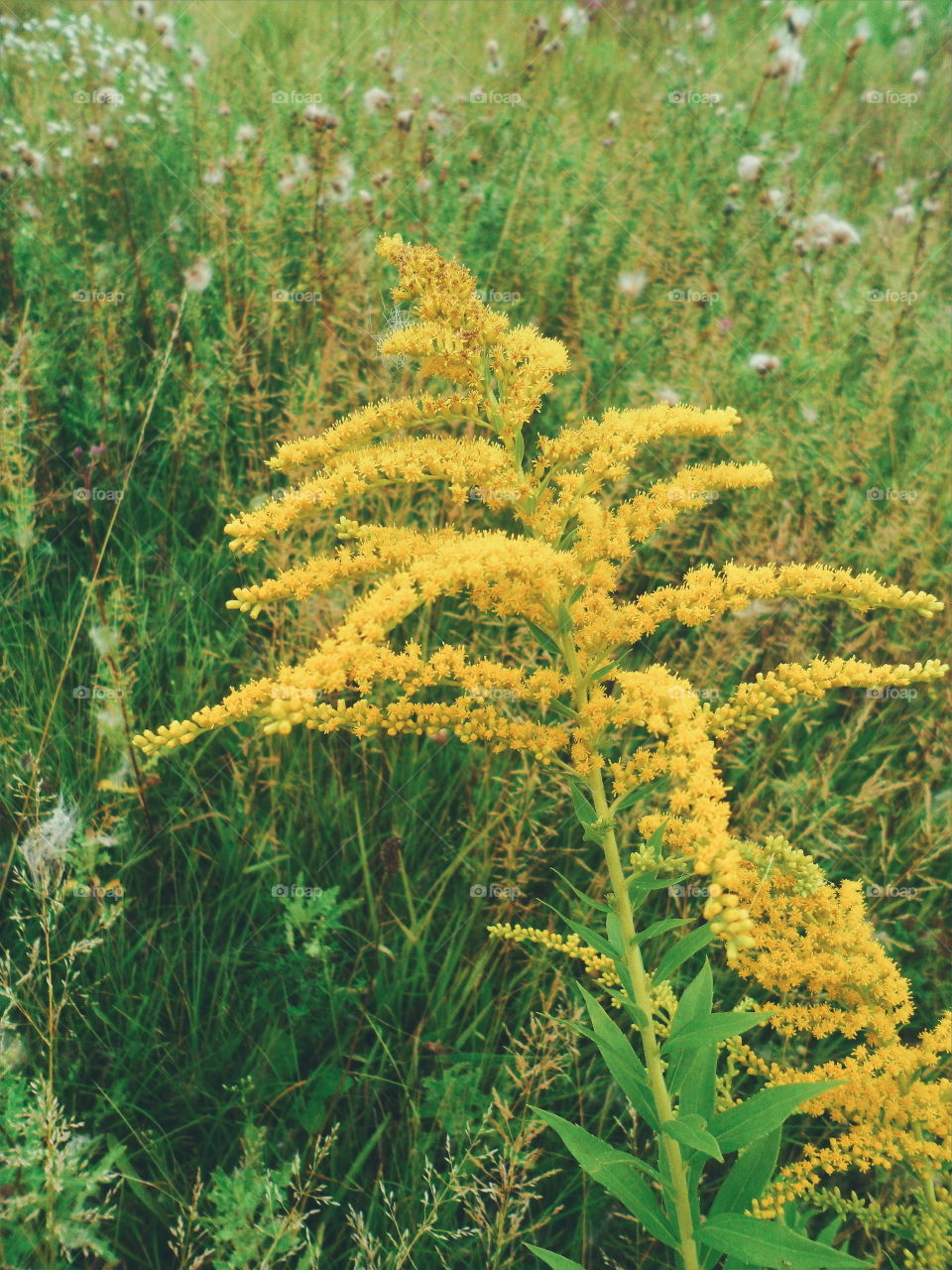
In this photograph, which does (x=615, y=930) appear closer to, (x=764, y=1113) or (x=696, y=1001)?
(x=696, y=1001)

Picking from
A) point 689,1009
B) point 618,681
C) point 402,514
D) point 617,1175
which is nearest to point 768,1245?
point 617,1175

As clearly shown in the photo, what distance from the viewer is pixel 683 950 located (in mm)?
1797

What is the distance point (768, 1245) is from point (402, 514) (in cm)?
259

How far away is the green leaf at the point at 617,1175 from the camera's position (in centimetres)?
177

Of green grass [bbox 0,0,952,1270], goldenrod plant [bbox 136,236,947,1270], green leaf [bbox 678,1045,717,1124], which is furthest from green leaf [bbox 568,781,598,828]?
green grass [bbox 0,0,952,1270]

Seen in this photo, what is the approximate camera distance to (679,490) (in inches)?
84.9

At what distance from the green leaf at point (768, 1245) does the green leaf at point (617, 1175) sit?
106mm

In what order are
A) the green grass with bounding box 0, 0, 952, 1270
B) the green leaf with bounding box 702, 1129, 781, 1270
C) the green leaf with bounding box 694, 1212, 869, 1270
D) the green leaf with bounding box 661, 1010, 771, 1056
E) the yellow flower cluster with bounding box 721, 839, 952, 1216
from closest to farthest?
the green leaf with bounding box 694, 1212, 869, 1270 → the green leaf with bounding box 661, 1010, 771, 1056 → the green leaf with bounding box 702, 1129, 781, 1270 → the yellow flower cluster with bounding box 721, 839, 952, 1216 → the green grass with bounding box 0, 0, 952, 1270

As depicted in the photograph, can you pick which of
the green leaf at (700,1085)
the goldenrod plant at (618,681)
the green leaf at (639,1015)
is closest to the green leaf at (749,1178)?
the goldenrod plant at (618,681)

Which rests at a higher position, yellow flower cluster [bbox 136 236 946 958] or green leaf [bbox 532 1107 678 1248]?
yellow flower cluster [bbox 136 236 946 958]

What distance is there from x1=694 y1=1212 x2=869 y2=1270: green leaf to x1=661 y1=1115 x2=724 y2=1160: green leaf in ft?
0.51

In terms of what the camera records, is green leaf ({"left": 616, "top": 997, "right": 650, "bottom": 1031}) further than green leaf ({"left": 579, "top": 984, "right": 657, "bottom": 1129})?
No

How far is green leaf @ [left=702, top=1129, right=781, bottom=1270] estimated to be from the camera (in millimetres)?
1825

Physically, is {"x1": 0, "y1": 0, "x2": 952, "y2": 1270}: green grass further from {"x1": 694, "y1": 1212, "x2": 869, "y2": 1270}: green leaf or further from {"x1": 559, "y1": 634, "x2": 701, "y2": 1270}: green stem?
{"x1": 694, "y1": 1212, "x2": 869, "y2": 1270}: green leaf
